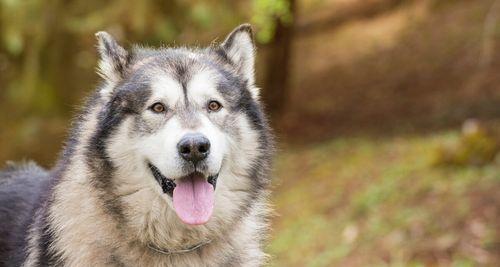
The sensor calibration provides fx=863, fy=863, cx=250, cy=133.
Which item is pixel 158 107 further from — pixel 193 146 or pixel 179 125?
pixel 193 146

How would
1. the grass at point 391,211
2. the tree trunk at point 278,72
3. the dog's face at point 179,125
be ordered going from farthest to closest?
the tree trunk at point 278,72
the grass at point 391,211
the dog's face at point 179,125

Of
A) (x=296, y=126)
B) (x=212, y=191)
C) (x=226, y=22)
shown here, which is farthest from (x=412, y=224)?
(x=296, y=126)

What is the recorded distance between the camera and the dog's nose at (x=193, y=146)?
4391mm

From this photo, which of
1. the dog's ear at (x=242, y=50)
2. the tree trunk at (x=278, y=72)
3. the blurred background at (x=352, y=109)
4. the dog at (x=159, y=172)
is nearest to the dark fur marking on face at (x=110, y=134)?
the dog at (x=159, y=172)

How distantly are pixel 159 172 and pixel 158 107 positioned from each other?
35 cm

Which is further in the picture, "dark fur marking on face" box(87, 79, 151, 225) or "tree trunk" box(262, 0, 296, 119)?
"tree trunk" box(262, 0, 296, 119)

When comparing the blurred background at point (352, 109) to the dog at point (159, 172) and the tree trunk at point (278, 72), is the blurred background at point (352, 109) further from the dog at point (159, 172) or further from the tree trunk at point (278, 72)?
the dog at point (159, 172)

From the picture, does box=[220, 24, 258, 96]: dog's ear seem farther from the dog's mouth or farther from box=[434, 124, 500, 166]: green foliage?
box=[434, 124, 500, 166]: green foliage

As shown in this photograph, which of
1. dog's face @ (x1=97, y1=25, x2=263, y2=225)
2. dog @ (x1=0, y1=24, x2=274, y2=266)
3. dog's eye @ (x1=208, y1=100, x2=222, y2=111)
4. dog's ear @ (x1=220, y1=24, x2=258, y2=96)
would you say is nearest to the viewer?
dog's face @ (x1=97, y1=25, x2=263, y2=225)

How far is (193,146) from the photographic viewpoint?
4398 mm

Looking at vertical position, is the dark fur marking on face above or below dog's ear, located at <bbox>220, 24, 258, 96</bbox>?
below

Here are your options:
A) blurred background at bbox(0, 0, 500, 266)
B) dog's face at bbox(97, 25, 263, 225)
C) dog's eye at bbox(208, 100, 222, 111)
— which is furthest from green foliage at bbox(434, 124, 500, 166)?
dog's eye at bbox(208, 100, 222, 111)

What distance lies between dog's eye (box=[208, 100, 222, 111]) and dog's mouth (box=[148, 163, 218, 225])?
0.36 meters

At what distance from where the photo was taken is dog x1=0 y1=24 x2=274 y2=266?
4594mm
